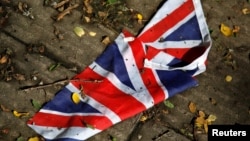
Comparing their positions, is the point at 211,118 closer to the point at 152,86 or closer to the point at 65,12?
the point at 152,86

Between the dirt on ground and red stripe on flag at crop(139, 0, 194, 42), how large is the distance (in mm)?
149

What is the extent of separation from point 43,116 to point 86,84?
20.5 inches

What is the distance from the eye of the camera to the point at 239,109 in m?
4.22

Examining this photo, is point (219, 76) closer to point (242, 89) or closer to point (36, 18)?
point (242, 89)

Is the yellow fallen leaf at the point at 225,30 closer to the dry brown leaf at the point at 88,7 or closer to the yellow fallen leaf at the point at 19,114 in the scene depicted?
the dry brown leaf at the point at 88,7

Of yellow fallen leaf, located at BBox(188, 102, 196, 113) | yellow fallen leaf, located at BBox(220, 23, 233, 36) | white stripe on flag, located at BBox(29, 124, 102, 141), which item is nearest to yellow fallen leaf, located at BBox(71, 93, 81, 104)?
white stripe on flag, located at BBox(29, 124, 102, 141)

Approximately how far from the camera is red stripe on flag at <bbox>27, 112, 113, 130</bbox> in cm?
377

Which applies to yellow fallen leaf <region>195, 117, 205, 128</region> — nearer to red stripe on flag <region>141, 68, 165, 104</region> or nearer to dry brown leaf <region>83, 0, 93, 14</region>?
red stripe on flag <region>141, 68, 165, 104</region>

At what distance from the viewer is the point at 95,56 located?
168 inches

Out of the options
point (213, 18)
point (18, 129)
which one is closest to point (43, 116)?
point (18, 129)

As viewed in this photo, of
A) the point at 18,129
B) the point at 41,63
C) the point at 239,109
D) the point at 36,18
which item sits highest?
the point at 36,18

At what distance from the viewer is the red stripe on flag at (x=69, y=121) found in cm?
377

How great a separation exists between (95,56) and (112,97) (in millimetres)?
540

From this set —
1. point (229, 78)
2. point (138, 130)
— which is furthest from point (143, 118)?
point (229, 78)
